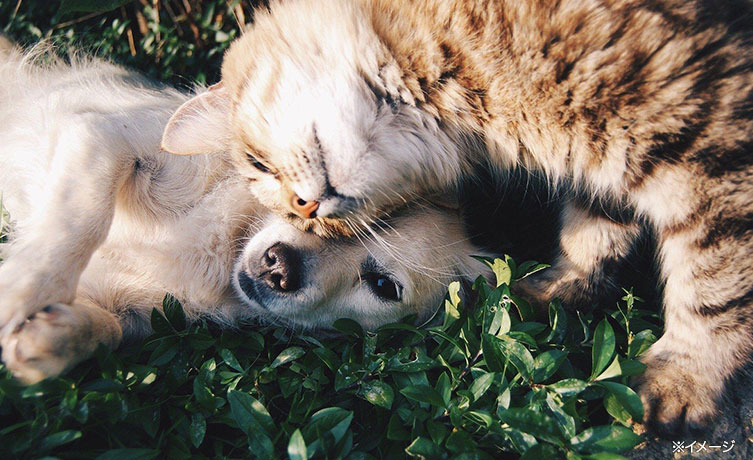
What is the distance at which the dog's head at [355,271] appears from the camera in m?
2.42

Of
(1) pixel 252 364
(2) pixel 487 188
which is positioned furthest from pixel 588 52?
(1) pixel 252 364

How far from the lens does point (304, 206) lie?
85.3 inches

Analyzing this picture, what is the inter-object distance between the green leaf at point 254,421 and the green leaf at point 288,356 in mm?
238

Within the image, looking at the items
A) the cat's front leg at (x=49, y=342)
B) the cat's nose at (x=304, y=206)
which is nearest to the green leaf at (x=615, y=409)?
the cat's nose at (x=304, y=206)

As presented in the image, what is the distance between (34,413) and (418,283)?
141 cm

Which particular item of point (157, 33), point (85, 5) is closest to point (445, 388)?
point (85, 5)

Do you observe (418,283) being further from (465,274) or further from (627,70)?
(627,70)

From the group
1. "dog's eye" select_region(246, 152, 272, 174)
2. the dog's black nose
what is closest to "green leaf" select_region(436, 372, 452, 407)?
the dog's black nose

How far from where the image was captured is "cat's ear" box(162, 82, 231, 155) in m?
2.41

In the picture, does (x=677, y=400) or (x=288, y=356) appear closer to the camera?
(x=677, y=400)

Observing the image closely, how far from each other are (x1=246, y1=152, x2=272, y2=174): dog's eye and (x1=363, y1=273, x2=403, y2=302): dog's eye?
597 mm

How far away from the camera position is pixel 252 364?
2.23 m

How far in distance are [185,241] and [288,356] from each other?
2.47 ft

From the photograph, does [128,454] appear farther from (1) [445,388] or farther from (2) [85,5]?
(2) [85,5]
